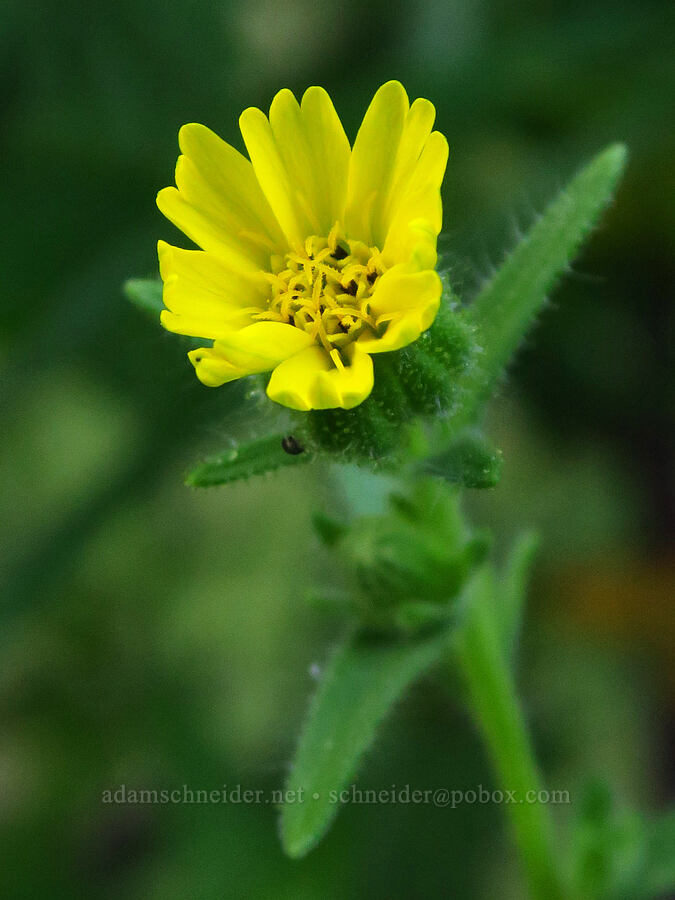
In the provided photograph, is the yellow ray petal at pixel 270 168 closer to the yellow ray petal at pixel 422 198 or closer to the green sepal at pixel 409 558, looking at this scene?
the yellow ray petal at pixel 422 198

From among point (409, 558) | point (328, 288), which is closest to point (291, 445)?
point (328, 288)

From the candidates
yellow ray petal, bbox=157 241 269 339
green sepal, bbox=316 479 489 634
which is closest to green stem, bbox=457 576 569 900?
green sepal, bbox=316 479 489 634

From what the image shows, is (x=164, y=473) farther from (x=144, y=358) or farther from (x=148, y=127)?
(x=148, y=127)

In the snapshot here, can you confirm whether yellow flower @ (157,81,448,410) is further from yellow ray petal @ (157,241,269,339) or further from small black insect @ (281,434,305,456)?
small black insect @ (281,434,305,456)

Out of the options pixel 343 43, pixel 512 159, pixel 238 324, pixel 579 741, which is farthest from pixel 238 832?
pixel 343 43

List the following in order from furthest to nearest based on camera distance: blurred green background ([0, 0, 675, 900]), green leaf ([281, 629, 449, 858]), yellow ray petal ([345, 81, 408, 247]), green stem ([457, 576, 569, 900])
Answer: blurred green background ([0, 0, 675, 900])
green stem ([457, 576, 569, 900])
green leaf ([281, 629, 449, 858])
yellow ray petal ([345, 81, 408, 247])

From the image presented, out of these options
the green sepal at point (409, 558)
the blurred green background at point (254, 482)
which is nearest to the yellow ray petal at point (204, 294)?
the green sepal at point (409, 558)

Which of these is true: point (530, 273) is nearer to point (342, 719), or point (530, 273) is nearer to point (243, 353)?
point (243, 353)
